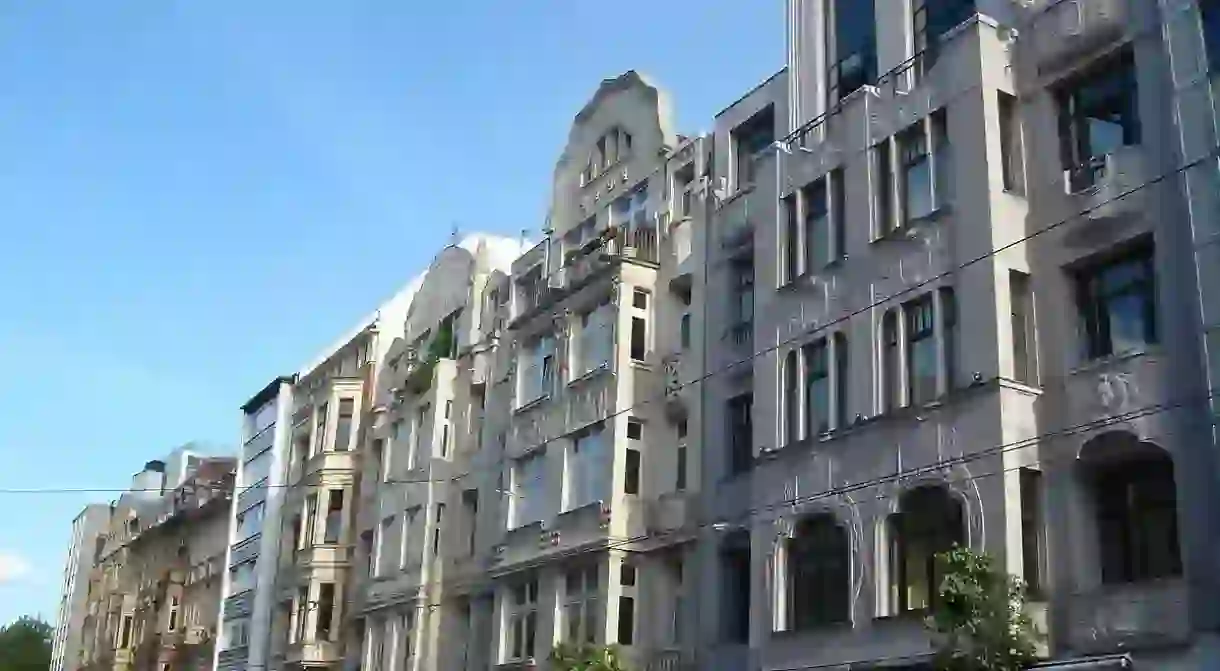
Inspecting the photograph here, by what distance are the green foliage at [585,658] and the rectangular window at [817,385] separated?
5.90 meters

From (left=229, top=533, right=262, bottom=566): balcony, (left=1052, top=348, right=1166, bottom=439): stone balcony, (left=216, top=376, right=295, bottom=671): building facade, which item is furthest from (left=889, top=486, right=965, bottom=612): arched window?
(left=229, top=533, right=262, bottom=566): balcony

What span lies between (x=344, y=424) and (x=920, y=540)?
29761 mm

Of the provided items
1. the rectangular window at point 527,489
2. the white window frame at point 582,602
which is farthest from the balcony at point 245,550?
the white window frame at point 582,602

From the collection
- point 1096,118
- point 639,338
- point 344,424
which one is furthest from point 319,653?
point 1096,118

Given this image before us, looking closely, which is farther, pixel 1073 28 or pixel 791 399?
pixel 791 399

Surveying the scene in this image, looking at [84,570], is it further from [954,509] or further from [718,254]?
[954,509]

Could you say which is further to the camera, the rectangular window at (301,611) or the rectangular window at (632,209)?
the rectangular window at (301,611)

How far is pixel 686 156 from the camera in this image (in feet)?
99.8

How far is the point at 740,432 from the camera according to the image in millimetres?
26578

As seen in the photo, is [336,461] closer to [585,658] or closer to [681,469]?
[681,469]

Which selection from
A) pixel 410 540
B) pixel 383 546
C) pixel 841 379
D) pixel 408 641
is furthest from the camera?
pixel 383 546

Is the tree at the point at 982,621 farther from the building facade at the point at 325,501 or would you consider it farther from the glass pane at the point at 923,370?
the building facade at the point at 325,501

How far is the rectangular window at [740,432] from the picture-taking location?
2612 centimetres

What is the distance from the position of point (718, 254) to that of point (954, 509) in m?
9.89
